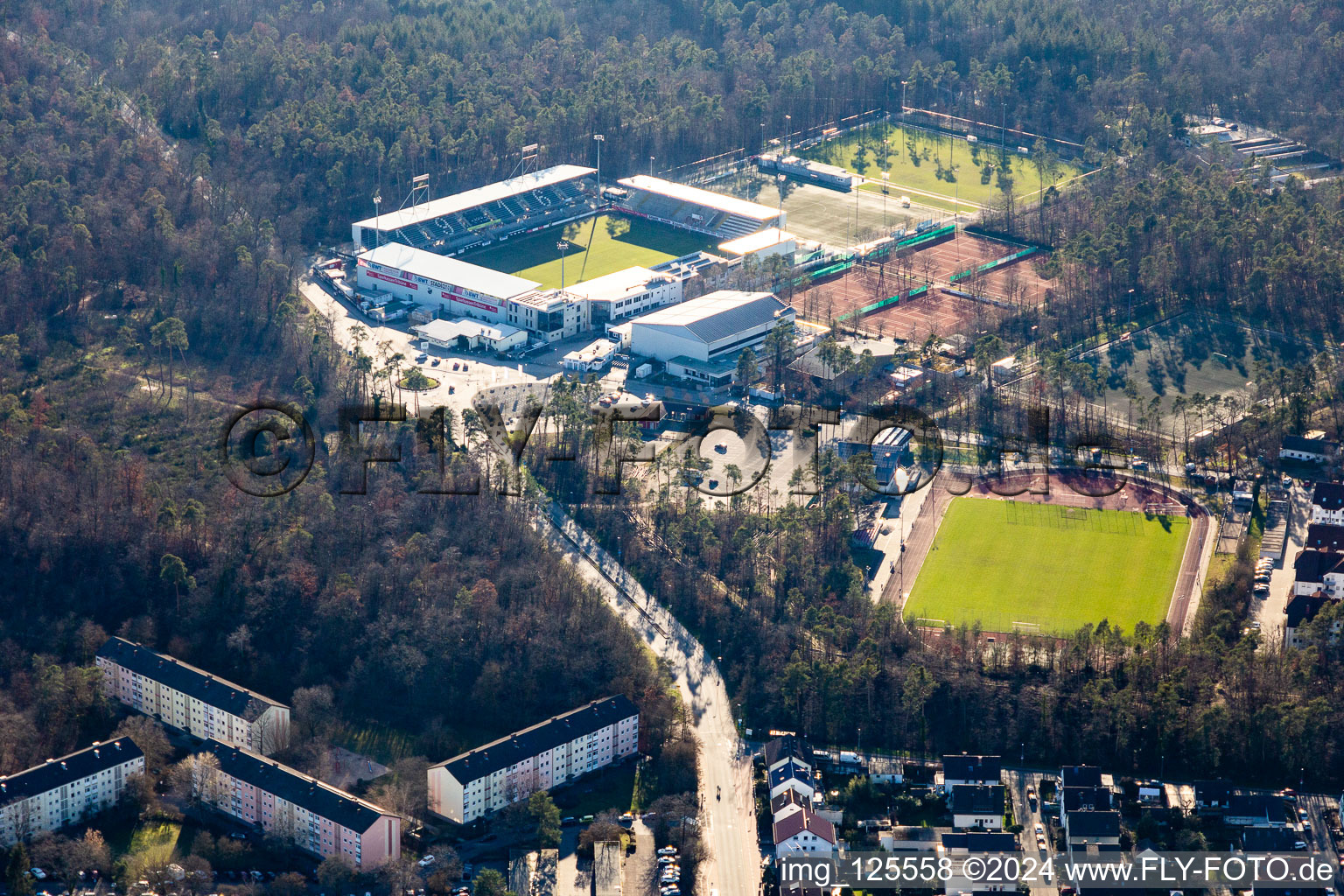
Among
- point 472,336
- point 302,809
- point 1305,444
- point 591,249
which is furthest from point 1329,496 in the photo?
point 591,249

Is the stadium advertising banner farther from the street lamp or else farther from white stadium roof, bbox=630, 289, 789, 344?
the street lamp

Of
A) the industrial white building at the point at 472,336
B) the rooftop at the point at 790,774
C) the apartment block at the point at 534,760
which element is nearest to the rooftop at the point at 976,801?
the rooftop at the point at 790,774

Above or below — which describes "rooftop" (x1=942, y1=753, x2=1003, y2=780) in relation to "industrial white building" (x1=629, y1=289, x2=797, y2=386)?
below

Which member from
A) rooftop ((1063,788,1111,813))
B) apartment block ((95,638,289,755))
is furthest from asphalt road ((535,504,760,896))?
apartment block ((95,638,289,755))

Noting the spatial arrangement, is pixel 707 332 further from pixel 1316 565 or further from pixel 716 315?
pixel 1316 565

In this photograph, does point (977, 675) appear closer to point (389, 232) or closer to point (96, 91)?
point (389, 232)

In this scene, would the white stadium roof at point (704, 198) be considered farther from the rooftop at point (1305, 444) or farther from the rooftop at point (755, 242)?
the rooftop at point (1305, 444)
